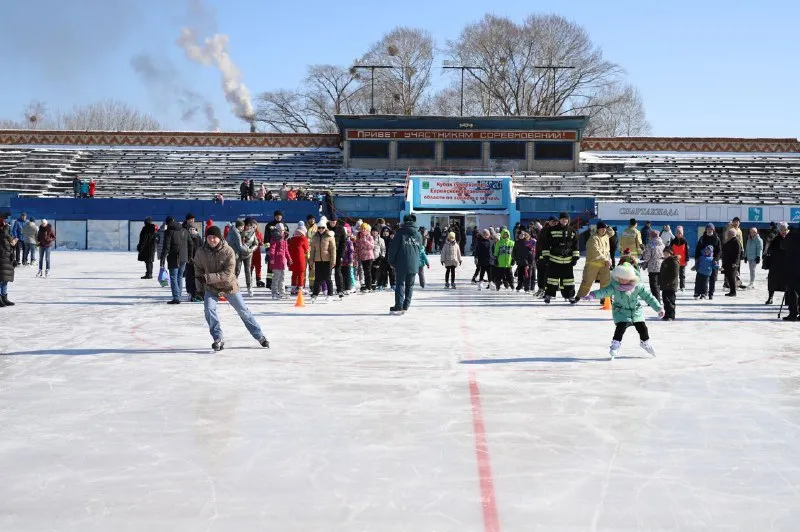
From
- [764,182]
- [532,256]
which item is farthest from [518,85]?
[532,256]

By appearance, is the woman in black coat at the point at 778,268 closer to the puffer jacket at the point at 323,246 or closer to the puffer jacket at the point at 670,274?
the puffer jacket at the point at 670,274

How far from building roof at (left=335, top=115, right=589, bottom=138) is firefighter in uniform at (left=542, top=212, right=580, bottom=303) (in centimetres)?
3544

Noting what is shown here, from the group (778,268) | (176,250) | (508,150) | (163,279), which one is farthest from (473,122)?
(176,250)

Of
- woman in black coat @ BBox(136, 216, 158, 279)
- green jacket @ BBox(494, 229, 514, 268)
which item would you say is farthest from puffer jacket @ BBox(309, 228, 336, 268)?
woman in black coat @ BBox(136, 216, 158, 279)

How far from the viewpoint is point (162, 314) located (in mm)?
14695

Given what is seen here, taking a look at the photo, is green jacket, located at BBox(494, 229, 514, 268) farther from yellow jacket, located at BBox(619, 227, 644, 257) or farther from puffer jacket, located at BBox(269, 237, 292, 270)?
puffer jacket, located at BBox(269, 237, 292, 270)

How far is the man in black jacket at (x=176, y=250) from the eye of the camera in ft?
52.9

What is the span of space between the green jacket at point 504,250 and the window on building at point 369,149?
109ft

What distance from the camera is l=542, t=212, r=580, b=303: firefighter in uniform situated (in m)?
16.7

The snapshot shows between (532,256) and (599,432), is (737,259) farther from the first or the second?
(599,432)

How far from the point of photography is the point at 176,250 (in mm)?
16094

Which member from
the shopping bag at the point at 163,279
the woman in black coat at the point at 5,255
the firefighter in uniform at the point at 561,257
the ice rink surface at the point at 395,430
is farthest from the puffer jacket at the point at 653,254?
the woman in black coat at the point at 5,255

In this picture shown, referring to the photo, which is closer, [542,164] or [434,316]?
[434,316]

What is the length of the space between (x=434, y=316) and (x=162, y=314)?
4342 mm
